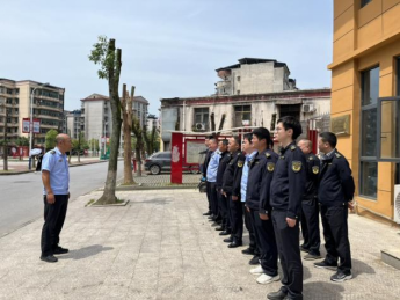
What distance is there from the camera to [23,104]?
89.4 m

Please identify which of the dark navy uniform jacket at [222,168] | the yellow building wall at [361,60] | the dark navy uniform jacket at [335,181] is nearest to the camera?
the dark navy uniform jacket at [335,181]

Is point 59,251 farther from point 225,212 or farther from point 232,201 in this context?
point 225,212

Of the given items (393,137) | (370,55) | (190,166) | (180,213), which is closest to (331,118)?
(370,55)

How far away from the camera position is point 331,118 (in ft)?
34.7

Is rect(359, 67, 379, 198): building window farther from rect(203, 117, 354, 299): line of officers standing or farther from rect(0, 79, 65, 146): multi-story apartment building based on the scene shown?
rect(0, 79, 65, 146): multi-story apartment building

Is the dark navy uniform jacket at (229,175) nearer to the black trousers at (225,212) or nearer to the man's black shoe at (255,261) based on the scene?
the black trousers at (225,212)

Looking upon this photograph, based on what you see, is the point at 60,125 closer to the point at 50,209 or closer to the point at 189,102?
the point at 189,102

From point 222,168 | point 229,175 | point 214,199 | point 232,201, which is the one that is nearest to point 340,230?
point 232,201

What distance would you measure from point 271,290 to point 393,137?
4975 millimetres

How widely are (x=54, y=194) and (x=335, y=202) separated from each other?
397 centimetres

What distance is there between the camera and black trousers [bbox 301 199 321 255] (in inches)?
220

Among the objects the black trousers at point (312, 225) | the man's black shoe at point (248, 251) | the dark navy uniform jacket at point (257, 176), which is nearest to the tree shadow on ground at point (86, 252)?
the man's black shoe at point (248, 251)

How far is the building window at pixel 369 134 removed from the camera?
28.9 feet

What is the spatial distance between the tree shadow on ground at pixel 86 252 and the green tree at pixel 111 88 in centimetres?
493
